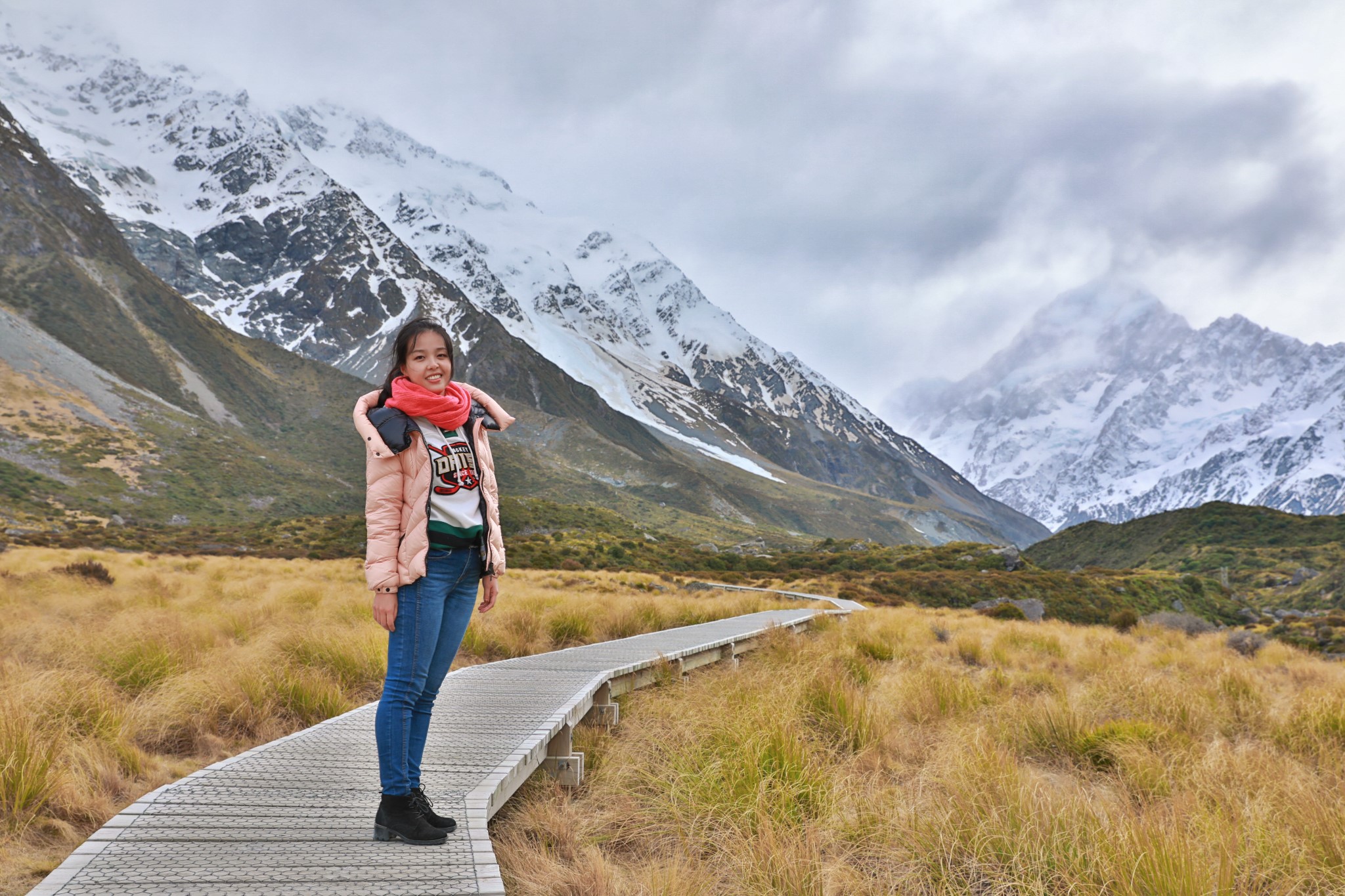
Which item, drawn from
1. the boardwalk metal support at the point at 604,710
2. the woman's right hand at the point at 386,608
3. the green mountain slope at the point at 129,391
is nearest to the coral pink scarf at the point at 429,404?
the woman's right hand at the point at 386,608

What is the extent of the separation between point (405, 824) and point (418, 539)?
1167mm

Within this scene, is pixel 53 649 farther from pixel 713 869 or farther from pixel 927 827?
pixel 927 827

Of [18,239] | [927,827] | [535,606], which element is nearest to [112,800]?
[927,827]

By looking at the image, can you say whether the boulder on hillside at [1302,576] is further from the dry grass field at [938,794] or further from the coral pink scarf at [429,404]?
the coral pink scarf at [429,404]

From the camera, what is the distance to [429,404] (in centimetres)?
324

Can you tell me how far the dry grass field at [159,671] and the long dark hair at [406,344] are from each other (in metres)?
2.52

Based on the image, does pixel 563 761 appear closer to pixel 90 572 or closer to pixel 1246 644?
pixel 90 572


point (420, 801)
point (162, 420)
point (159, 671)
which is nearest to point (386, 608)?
point (420, 801)

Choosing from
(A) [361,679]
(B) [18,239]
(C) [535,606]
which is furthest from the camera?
(B) [18,239]

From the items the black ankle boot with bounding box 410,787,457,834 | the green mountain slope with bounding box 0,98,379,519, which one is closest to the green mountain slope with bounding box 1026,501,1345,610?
the black ankle boot with bounding box 410,787,457,834

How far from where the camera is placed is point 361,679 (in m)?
6.97

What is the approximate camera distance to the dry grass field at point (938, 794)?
3227 mm

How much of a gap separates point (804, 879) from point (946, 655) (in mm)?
8574

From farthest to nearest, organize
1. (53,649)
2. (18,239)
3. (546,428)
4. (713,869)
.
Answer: (546,428), (18,239), (53,649), (713,869)
